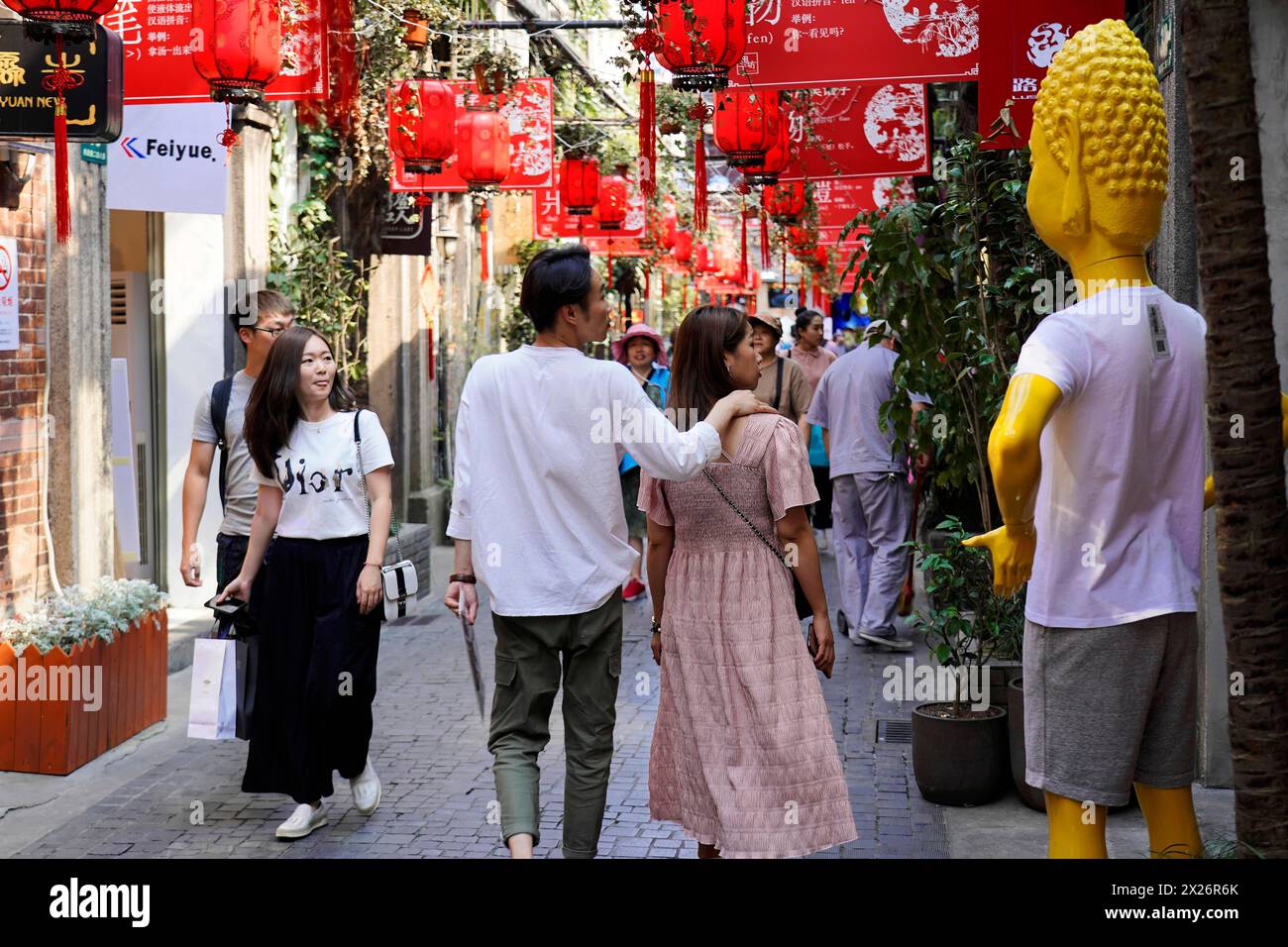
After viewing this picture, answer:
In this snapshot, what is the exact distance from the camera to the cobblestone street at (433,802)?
579 cm

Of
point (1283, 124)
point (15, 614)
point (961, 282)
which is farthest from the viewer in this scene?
point (15, 614)

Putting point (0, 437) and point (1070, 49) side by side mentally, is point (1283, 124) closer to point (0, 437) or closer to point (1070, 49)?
point (1070, 49)

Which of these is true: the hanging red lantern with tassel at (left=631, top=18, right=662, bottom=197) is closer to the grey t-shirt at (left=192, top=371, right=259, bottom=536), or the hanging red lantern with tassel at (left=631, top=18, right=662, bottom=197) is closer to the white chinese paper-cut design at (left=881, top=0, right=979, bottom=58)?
the white chinese paper-cut design at (left=881, top=0, right=979, bottom=58)

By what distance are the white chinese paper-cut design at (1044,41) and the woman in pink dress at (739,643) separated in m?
3.21

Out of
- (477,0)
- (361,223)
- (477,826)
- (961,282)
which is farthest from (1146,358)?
(477,0)

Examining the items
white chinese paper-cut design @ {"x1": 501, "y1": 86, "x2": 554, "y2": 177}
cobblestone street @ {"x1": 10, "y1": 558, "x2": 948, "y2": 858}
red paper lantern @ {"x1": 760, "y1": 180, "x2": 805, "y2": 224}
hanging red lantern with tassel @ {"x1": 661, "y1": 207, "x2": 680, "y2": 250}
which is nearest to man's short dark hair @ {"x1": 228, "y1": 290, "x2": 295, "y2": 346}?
cobblestone street @ {"x1": 10, "y1": 558, "x2": 948, "y2": 858}

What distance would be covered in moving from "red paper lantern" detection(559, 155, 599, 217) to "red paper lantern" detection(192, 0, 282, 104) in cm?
941

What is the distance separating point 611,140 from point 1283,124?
13752mm

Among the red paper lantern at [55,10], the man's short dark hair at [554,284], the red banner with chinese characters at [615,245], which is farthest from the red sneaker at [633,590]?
the red banner with chinese characters at [615,245]

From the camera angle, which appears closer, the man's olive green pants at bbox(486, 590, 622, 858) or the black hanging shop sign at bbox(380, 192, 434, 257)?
the man's olive green pants at bbox(486, 590, 622, 858)

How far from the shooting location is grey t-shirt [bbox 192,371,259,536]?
6.62m

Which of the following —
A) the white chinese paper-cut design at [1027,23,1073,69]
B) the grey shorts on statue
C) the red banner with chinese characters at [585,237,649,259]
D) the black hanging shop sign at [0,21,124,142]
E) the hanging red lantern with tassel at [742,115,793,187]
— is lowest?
the grey shorts on statue

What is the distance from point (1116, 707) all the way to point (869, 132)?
26.9 ft
